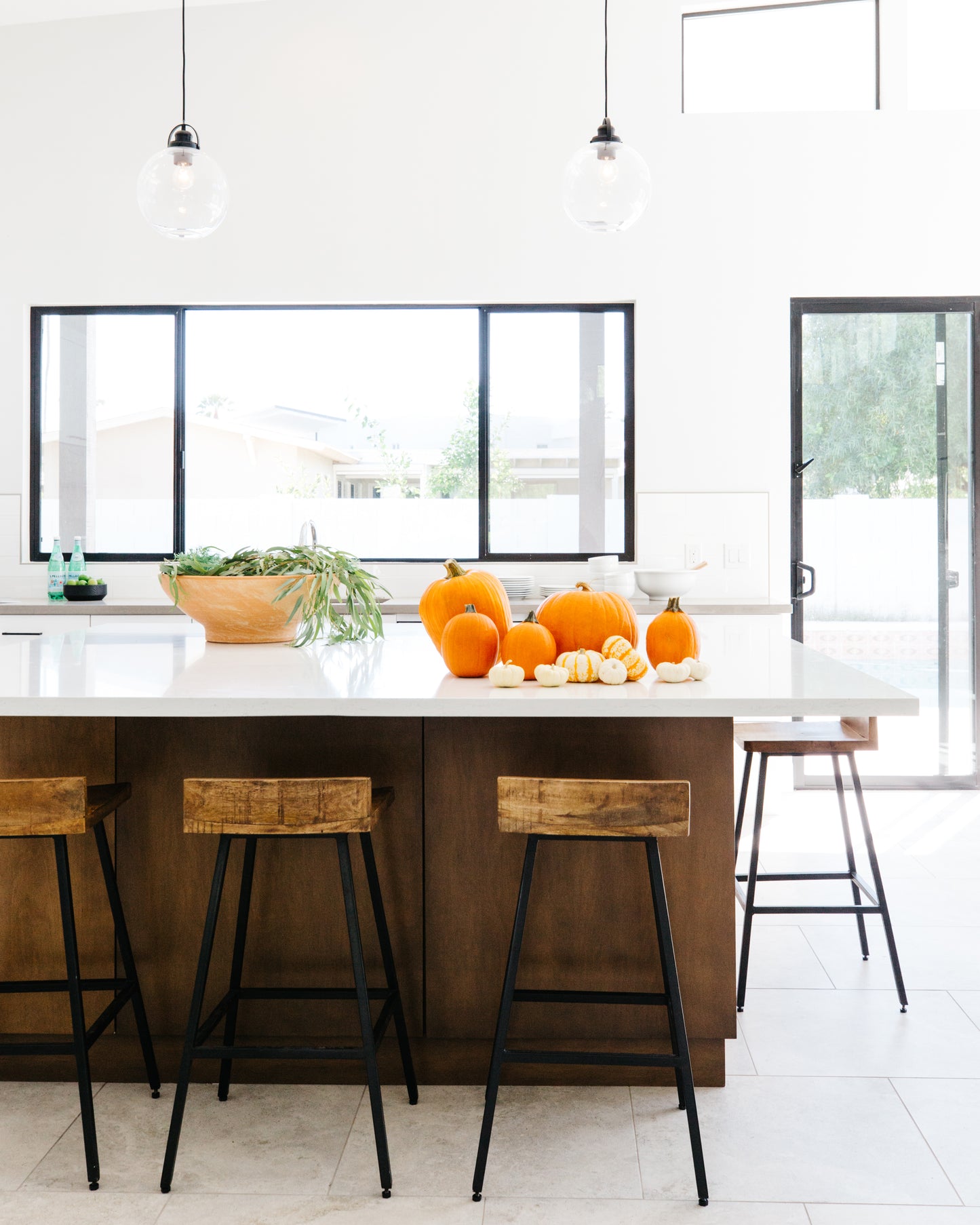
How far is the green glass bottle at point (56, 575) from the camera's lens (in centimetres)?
466

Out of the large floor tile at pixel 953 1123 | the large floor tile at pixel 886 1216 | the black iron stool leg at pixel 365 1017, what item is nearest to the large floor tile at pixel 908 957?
the large floor tile at pixel 953 1123

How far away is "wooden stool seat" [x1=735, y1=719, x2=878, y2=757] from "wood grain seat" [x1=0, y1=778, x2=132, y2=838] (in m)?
1.68

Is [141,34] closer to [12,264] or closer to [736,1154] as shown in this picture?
[12,264]

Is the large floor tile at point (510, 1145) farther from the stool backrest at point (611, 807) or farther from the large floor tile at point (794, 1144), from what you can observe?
the stool backrest at point (611, 807)

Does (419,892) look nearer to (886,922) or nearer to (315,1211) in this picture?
(315,1211)

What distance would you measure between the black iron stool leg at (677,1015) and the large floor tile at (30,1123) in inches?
43.6

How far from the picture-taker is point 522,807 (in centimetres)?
190

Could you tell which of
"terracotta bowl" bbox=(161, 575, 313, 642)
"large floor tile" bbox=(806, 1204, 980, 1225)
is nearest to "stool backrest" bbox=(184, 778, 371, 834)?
"terracotta bowl" bbox=(161, 575, 313, 642)

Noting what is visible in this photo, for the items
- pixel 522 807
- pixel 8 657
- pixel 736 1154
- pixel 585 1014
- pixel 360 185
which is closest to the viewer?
pixel 522 807

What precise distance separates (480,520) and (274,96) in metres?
2.09

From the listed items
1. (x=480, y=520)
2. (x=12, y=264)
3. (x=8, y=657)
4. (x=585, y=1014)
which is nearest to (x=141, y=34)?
(x=12, y=264)

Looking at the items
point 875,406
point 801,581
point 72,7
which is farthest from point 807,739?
point 72,7

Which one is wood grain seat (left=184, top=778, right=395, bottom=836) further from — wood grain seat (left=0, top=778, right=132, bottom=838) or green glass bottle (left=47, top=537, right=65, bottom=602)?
green glass bottle (left=47, top=537, right=65, bottom=602)

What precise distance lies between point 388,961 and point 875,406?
3.72 metres
